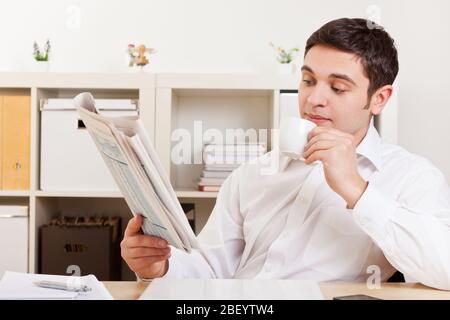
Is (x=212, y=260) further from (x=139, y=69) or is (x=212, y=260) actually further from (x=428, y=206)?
(x=139, y=69)

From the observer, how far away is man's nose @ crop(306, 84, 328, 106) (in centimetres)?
114

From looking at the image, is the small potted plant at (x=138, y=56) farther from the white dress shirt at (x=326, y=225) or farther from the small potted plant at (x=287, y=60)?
the white dress shirt at (x=326, y=225)

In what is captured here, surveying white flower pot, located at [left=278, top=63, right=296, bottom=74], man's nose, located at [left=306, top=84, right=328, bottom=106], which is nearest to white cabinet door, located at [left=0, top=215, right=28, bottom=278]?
white flower pot, located at [left=278, top=63, right=296, bottom=74]

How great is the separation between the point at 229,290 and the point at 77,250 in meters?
1.52

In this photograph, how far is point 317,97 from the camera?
1.14 metres

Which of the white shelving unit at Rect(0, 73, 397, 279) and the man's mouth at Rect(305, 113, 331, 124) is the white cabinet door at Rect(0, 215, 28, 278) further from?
the man's mouth at Rect(305, 113, 331, 124)

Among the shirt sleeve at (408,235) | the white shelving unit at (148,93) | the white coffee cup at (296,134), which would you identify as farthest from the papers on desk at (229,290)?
the white shelving unit at (148,93)

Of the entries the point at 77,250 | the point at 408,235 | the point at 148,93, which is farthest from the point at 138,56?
the point at 408,235

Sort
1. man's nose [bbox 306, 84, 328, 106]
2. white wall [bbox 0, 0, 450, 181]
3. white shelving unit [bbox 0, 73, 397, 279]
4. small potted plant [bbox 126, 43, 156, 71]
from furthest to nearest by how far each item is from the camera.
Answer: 1. white wall [bbox 0, 0, 450, 181]
2. small potted plant [bbox 126, 43, 156, 71]
3. white shelving unit [bbox 0, 73, 397, 279]
4. man's nose [bbox 306, 84, 328, 106]

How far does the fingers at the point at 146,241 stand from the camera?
0.95 metres

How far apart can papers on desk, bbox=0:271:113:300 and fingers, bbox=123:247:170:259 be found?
0.38ft

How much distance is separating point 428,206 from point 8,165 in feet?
5.51

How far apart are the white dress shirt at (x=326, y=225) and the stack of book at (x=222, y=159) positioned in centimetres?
87

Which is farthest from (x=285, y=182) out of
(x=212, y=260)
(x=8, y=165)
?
(x=8, y=165)
